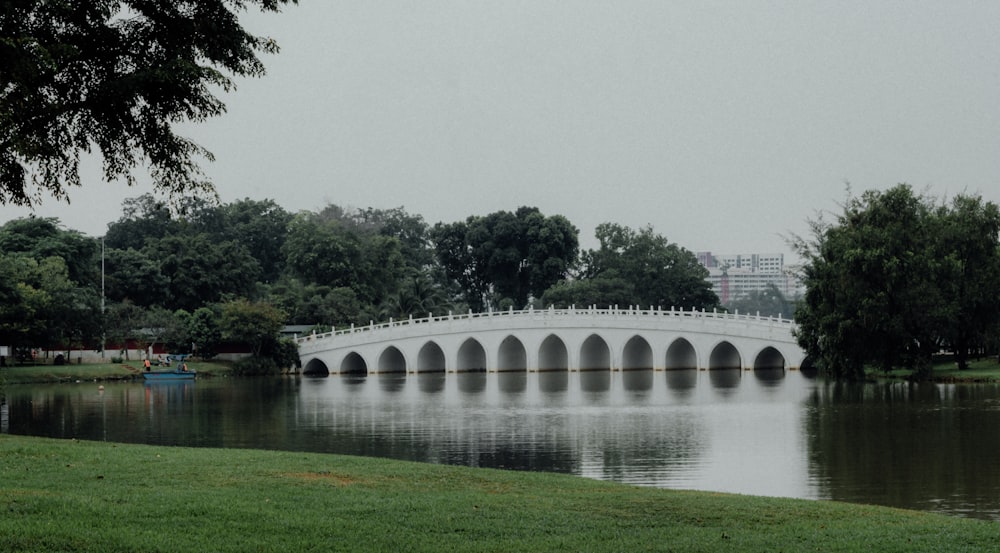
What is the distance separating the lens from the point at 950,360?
38.1m

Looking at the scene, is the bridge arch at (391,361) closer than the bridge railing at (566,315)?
No

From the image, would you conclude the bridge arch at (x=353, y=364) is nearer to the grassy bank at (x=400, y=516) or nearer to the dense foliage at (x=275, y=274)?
the dense foliage at (x=275, y=274)

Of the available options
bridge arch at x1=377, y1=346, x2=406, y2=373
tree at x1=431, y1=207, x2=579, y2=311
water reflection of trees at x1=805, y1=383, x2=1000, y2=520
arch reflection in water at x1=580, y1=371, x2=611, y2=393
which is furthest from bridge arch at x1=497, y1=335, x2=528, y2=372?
water reflection of trees at x1=805, y1=383, x2=1000, y2=520

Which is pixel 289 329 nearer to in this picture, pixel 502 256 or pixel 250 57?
pixel 502 256

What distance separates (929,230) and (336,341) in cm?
2850

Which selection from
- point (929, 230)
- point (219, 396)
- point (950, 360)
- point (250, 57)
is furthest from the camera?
point (950, 360)

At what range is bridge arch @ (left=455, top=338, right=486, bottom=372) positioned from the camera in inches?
2131

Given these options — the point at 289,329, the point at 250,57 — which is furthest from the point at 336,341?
the point at 250,57

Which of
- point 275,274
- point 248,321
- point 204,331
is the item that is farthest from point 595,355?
point 275,274

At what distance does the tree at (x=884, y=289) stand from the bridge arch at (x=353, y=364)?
2713 cm

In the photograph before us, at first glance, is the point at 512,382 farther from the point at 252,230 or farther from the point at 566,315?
the point at 252,230

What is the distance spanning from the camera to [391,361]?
55625 millimetres

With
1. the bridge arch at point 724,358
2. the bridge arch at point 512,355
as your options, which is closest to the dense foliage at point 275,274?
the bridge arch at point 512,355

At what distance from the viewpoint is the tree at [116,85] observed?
8.16 meters
